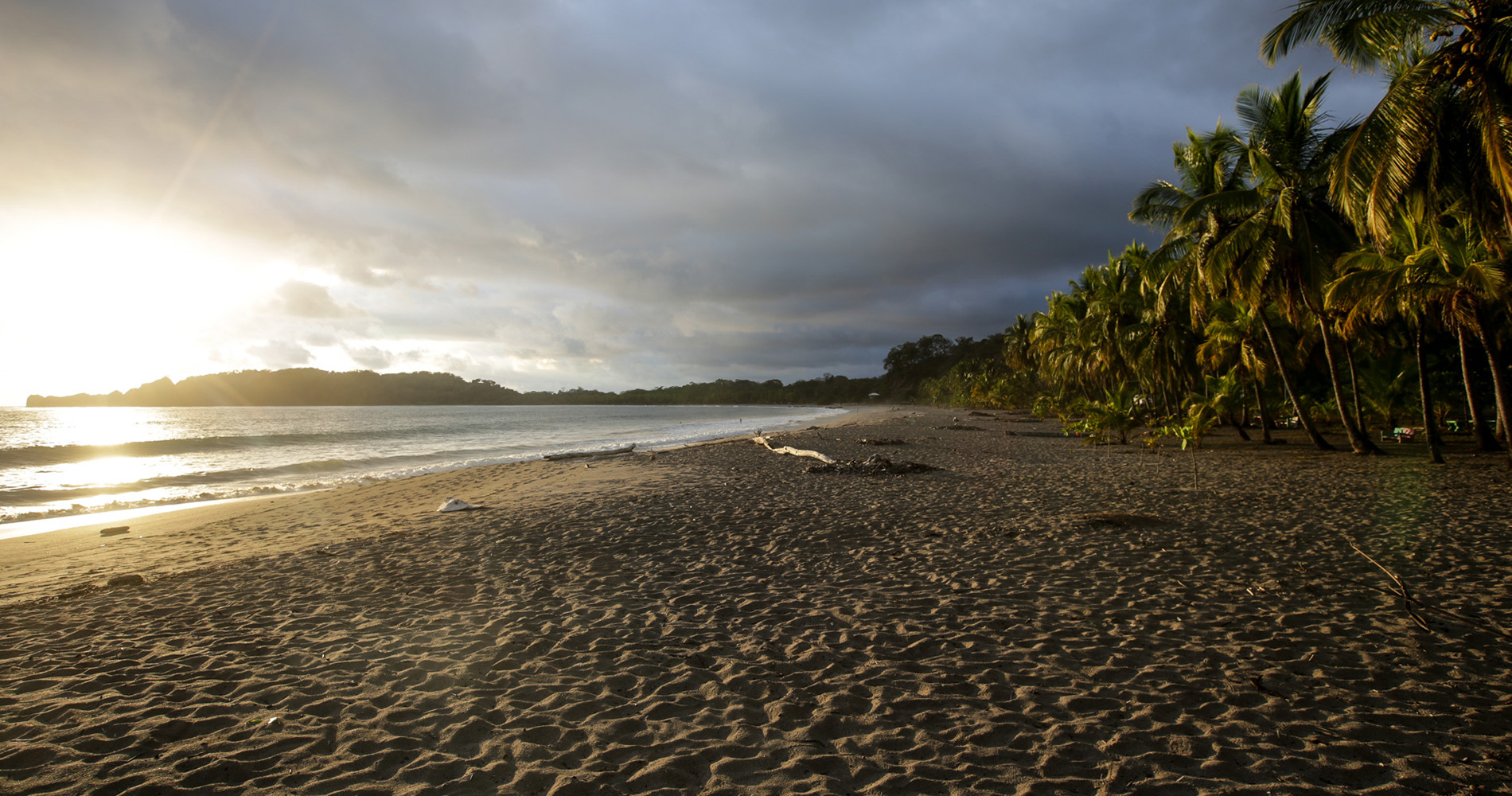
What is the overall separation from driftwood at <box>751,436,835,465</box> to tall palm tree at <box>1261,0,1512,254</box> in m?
10.3

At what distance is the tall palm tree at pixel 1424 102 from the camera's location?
718 centimetres

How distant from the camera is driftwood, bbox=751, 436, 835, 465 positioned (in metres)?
15.5

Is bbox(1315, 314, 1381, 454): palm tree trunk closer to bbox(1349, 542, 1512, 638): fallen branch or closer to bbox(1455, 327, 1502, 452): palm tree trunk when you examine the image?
bbox(1455, 327, 1502, 452): palm tree trunk

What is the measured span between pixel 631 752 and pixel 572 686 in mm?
877

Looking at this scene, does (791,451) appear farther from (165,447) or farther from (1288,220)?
(165,447)

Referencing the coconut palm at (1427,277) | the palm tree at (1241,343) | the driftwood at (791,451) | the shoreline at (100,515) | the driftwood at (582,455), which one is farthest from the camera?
the driftwood at (582,455)

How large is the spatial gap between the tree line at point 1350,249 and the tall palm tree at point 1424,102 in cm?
2

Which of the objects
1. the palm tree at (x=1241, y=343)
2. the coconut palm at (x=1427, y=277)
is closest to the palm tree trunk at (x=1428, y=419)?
the coconut palm at (x=1427, y=277)

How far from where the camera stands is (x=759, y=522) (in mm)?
8633

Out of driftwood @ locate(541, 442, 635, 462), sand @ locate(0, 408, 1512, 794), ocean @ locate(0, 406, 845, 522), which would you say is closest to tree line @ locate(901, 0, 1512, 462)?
sand @ locate(0, 408, 1512, 794)

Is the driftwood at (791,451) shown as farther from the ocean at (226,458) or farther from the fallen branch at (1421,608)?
the fallen branch at (1421,608)

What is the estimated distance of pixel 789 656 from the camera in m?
4.26

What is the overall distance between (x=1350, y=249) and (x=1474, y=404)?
3.78m

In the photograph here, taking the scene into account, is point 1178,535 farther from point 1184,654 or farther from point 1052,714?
point 1052,714
